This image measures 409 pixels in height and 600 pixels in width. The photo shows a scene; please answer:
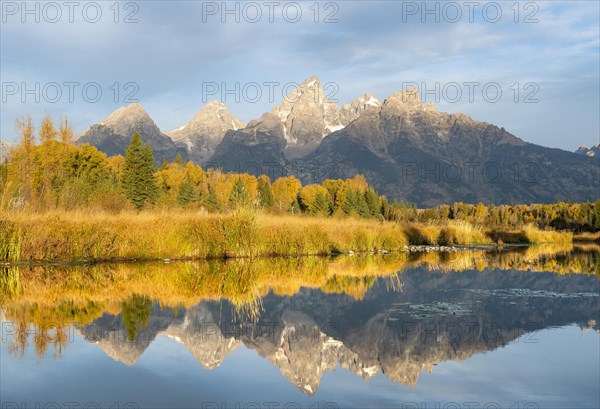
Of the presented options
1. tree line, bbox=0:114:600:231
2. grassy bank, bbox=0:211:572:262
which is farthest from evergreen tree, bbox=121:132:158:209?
grassy bank, bbox=0:211:572:262

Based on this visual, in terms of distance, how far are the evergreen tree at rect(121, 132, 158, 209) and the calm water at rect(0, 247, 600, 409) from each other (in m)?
53.7

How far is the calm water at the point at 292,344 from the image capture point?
6531mm

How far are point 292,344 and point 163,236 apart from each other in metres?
14.4

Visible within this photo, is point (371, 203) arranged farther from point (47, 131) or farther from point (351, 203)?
point (47, 131)

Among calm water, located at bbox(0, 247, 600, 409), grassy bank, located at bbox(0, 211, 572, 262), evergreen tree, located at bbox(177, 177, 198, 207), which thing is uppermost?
evergreen tree, located at bbox(177, 177, 198, 207)

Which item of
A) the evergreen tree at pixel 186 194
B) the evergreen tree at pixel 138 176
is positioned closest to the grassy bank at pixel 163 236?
the evergreen tree at pixel 138 176

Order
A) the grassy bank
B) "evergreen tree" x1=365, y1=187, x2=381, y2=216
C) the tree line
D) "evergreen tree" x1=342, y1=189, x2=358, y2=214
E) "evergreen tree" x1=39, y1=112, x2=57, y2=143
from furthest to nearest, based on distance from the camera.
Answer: "evergreen tree" x1=365, y1=187, x2=381, y2=216, "evergreen tree" x1=342, y1=189, x2=358, y2=214, "evergreen tree" x1=39, y1=112, x2=57, y2=143, the tree line, the grassy bank

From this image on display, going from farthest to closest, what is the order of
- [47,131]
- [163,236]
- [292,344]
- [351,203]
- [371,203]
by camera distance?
1. [371,203]
2. [351,203]
3. [47,131]
4. [163,236]
5. [292,344]

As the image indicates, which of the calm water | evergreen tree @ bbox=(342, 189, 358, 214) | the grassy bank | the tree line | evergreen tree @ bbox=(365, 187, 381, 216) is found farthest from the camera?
evergreen tree @ bbox=(365, 187, 381, 216)

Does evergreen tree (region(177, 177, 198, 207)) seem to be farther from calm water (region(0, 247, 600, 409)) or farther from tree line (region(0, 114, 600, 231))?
calm water (region(0, 247, 600, 409))

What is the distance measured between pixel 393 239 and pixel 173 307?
2340 cm

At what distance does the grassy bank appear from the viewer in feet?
67.2

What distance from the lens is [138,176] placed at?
70.2 m

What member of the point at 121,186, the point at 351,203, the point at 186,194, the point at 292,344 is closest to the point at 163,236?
the point at 292,344
